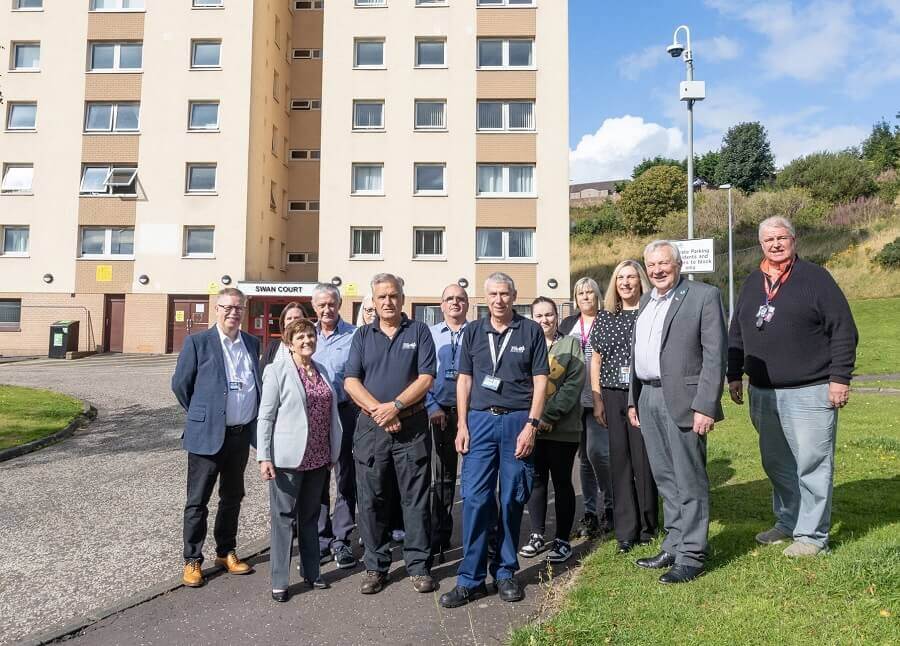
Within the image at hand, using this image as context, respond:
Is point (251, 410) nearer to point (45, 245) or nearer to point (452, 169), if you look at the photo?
point (452, 169)

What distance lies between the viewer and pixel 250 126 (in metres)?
27.7

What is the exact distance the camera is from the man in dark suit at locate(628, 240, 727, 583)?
4.09 metres

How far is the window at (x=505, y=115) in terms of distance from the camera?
27.9 metres

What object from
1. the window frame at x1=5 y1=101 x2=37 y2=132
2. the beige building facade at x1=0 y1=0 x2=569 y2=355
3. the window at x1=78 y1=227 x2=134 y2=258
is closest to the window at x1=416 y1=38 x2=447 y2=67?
the beige building facade at x1=0 y1=0 x2=569 y2=355

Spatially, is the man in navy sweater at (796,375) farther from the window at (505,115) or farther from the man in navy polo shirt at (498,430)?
the window at (505,115)

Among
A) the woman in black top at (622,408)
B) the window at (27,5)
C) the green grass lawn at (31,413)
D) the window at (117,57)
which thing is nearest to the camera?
the woman in black top at (622,408)

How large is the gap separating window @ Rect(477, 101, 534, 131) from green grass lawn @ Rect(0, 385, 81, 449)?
20.1 m

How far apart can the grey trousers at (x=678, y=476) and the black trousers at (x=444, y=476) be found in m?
1.48

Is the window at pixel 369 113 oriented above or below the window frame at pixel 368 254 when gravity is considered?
above

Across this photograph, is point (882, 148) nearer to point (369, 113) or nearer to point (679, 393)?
point (369, 113)

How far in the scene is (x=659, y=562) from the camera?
431 centimetres

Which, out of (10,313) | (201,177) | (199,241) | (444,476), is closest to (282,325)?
(444,476)

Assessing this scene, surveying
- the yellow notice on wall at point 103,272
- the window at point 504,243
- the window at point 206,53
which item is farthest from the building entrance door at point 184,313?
the window at point 504,243

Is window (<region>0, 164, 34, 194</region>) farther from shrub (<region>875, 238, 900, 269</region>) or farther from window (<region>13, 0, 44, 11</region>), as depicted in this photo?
shrub (<region>875, 238, 900, 269</region>)
